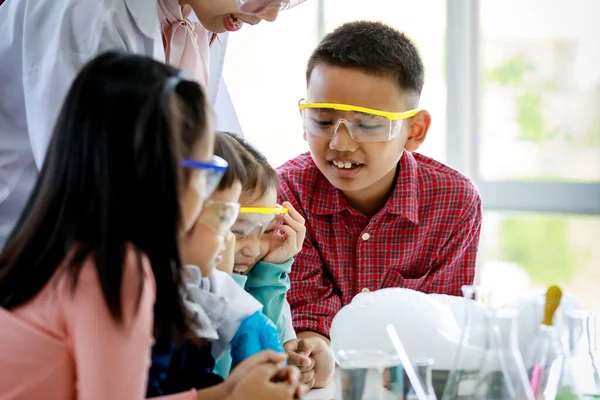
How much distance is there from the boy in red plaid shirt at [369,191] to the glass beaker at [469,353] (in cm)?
81

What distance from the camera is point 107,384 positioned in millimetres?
976

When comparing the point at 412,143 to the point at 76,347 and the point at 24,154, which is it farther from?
the point at 76,347

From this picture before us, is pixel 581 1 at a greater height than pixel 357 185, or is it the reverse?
pixel 581 1

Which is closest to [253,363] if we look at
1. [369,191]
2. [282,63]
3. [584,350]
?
[584,350]

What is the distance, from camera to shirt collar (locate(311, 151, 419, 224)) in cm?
219

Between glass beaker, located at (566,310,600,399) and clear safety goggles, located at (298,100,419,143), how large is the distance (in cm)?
84

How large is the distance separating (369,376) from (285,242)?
0.62m

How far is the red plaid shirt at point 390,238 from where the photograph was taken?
216 centimetres

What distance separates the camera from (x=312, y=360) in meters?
1.63

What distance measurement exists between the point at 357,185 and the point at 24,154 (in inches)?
32.0

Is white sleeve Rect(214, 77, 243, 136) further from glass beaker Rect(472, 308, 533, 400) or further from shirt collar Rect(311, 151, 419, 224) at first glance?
glass beaker Rect(472, 308, 533, 400)

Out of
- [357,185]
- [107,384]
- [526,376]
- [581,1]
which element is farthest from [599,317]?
[581,1]

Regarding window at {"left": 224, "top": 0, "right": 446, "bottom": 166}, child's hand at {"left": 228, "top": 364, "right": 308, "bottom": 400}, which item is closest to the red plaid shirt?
child's hand at {"left": 228, "top": 364, "right": 308, "bottom": 400}

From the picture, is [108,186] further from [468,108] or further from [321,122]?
[468,108]
